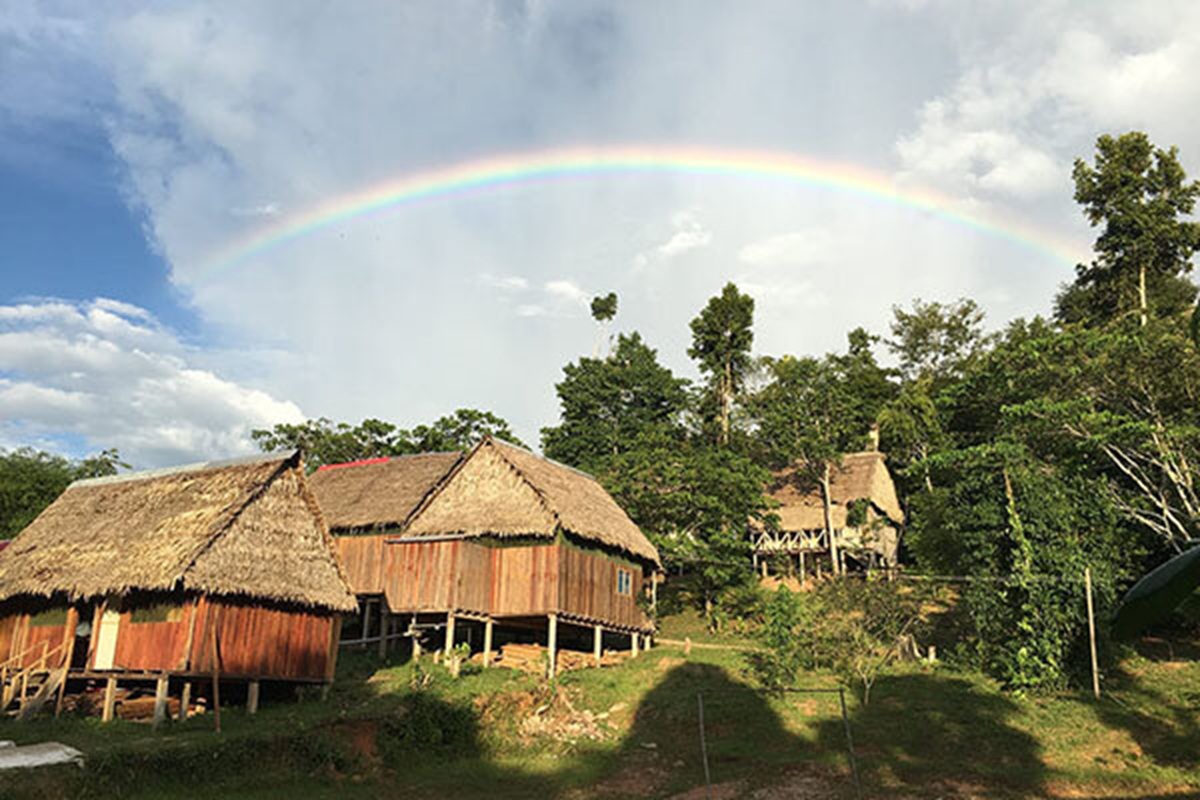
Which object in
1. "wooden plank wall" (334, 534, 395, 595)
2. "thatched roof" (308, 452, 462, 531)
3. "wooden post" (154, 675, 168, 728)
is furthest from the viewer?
"thatched roof" (308, 452, 462, 531)

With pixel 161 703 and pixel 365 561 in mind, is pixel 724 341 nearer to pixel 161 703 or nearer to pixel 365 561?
pixel 365 561

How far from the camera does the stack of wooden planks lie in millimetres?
25266

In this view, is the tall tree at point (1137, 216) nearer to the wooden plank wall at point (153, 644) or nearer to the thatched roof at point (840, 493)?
the thatched roof at point (840, 493)

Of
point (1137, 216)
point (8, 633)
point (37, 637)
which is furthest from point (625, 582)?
point (1137, 216)

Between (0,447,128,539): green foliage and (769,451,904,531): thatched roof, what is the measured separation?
1397 inches

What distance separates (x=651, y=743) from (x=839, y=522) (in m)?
22.3

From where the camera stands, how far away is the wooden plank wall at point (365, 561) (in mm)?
28016

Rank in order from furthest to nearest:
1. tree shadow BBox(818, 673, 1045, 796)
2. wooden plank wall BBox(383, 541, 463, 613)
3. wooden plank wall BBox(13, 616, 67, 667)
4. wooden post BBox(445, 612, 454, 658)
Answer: wooden plank wall BBox(383, 541, 463, 613), wooden post BBox(445, 612, 454, 658), wooden plank wall BBox(13, 616, 67, 667), tree shadow BBox(818, 673, 1045, 796)

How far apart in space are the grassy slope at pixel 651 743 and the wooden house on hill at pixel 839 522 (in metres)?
16.6

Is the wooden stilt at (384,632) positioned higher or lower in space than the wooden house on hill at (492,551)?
lower

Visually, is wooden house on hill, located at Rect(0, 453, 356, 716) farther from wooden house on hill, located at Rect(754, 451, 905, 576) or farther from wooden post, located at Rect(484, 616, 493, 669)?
wooden house on hill, located at Rect(754, 451, 905, 576)

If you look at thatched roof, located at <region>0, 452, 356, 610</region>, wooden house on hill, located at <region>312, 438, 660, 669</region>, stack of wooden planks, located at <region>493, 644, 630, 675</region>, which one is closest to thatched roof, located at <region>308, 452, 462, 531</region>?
wooden house on hill, located at <region>312, 438, 660, 669</region>

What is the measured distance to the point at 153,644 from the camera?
18.8 meters

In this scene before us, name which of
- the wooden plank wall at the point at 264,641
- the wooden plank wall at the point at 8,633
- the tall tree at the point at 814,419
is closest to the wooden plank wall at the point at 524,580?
the wooden plank wall at the point at 264,641
